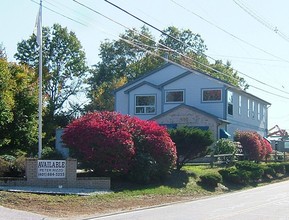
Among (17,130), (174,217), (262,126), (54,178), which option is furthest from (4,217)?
(262,126)

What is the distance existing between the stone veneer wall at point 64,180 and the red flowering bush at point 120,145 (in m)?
0.90

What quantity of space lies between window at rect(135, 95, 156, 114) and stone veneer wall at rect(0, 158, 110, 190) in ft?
75.2

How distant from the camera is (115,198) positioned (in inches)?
767

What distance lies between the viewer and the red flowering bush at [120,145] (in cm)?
2180

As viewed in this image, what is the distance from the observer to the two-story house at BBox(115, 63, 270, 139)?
39.6m

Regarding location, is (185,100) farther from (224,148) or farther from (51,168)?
(51,168)

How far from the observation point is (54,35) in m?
59.3

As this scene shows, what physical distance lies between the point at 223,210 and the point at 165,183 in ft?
24.2

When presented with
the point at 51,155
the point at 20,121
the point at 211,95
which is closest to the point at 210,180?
the point at 51,155

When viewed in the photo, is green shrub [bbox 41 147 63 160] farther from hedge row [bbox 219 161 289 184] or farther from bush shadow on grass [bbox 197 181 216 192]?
hedge row [bbox 219 161 289 184]

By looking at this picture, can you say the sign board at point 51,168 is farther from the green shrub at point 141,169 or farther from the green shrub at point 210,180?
the green shrub at point 210,180

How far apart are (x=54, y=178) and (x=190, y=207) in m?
5.76

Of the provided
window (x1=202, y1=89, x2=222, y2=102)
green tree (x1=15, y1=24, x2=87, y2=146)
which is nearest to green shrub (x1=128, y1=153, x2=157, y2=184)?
window (x1=202, y1=89, x2=222, y2=102)

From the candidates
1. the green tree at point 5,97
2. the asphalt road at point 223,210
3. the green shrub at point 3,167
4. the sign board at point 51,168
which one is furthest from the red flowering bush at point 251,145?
the green shrub at point 3,167
